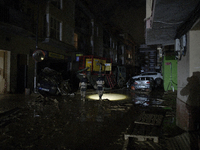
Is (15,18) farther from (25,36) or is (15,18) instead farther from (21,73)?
(21,73)

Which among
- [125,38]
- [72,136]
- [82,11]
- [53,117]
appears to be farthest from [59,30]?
[125,38]

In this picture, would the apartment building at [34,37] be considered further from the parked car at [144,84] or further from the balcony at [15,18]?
the parked car at [144,84]

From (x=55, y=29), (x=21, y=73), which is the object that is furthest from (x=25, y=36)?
(x=55, y=29)

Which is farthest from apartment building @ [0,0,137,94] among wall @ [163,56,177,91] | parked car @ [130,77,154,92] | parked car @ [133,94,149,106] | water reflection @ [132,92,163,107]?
wall @ [163,56,177,91]

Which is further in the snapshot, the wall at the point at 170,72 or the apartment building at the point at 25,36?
the wall at the point at 170,72

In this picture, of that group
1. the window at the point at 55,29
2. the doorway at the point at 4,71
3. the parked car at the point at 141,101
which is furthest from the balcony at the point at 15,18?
the parked car at the point at 141,101

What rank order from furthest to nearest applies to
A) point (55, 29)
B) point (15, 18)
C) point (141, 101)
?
point (55, 29)
point (15, 18)
point (141, 101)

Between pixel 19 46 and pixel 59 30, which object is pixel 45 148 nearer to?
pixel 19 46

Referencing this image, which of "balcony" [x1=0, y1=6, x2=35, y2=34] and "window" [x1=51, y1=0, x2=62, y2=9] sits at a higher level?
"window" [x1=51, y1=0, x2=62, y2=9]

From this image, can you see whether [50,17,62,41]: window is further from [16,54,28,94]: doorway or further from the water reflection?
the water reflection

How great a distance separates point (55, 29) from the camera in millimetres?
15867

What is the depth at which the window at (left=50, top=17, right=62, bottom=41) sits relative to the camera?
15.5 metres

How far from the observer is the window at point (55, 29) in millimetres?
15462

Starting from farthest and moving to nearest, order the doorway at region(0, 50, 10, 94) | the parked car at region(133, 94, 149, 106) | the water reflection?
the doorway at region(0, 50, 10, 94) → the parked car at region(133, 94, 149, 106) → the water reflection
